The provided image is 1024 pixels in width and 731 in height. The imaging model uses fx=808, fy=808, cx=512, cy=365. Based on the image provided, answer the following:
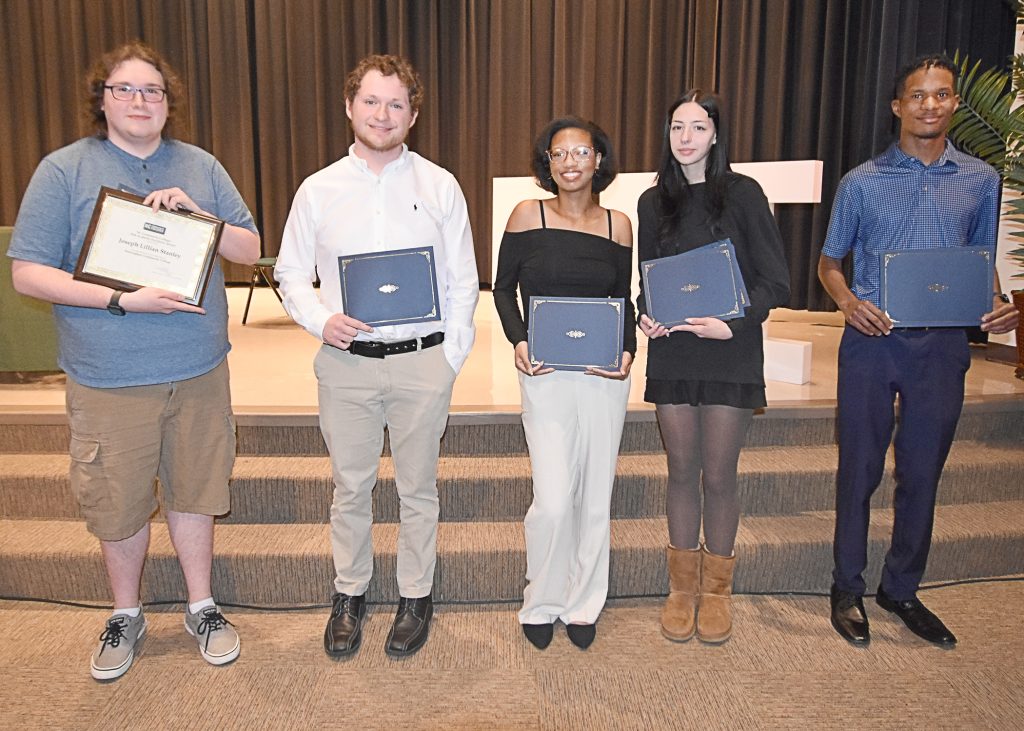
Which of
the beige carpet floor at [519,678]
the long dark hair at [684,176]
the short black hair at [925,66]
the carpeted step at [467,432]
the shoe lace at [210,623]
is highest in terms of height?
the short black hair at [925,66]

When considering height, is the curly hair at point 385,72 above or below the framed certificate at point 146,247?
above

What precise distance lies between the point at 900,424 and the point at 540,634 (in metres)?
1.21

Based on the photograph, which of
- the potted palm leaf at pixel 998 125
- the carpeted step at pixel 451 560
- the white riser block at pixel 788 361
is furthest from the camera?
the white riser block at pixel 788 361

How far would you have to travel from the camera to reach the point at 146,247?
1.98m

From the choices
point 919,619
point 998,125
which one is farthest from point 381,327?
point 998,125

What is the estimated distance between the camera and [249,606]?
2674 millimetres

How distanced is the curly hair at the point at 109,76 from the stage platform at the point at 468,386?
136 cm

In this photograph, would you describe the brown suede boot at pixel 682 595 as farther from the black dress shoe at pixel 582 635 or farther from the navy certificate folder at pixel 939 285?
the navy certificate folder at pixel 939 285

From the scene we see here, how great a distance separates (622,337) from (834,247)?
30.5 inches

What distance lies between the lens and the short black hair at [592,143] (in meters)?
2.14

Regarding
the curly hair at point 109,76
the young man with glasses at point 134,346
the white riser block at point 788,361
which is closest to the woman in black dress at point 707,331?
the young man with glasses at point 134,346

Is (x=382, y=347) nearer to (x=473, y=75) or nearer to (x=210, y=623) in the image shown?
(x=210, y=623)

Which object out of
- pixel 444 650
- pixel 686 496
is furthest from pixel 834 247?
pixel 444 650

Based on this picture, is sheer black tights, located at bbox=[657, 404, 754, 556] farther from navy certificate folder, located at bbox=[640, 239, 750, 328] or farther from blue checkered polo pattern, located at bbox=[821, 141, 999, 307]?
blue checkered polo pattern, located at bbox=[821, 141, 999, 307]
